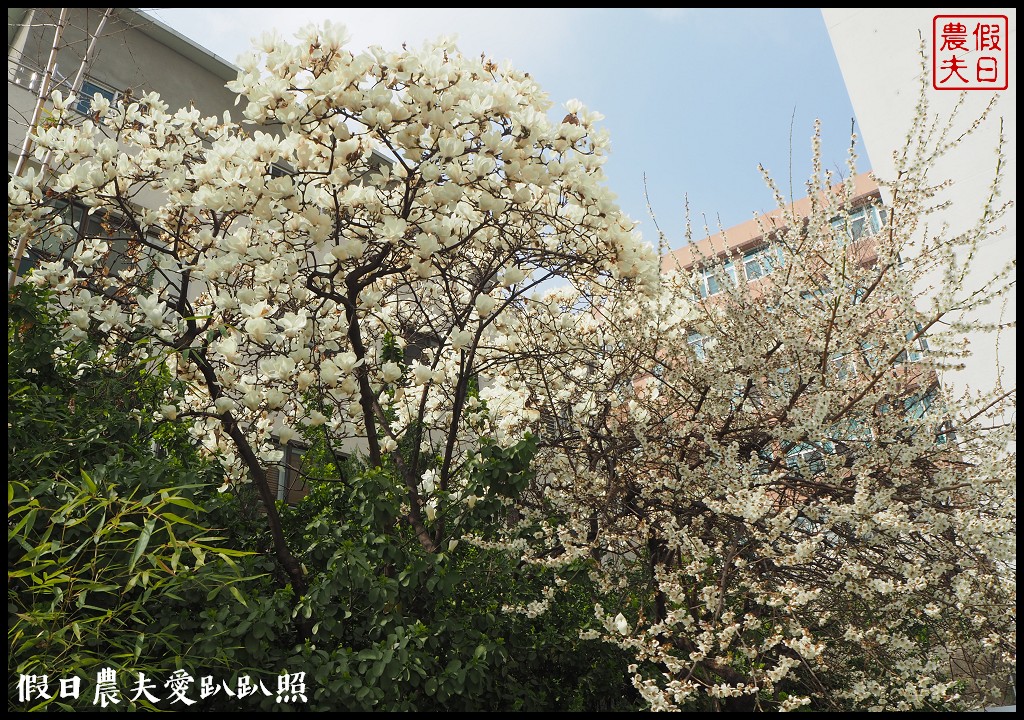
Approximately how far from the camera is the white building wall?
5.95 meters

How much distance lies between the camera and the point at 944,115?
21.3ft

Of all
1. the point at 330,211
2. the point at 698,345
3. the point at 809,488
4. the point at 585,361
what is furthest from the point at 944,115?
the point at 330,211

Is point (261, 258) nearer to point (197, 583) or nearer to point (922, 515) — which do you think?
point (197, 583)

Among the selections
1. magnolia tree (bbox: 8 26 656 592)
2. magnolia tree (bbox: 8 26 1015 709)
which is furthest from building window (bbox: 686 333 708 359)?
magnolia tree (bbox: 8 26 656 592)

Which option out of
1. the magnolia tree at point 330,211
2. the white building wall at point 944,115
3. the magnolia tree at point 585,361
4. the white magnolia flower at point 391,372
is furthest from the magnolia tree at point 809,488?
the white building wall at point 944,115

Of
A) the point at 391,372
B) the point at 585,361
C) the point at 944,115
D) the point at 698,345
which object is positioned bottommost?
the point at 391,372

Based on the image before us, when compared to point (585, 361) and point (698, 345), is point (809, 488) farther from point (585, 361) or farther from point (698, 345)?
point (585, 361)

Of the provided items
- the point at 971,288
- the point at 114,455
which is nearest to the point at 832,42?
the point at 971,288

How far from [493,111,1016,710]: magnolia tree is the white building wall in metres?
2.33

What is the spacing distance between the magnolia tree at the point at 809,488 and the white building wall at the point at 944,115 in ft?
7.65

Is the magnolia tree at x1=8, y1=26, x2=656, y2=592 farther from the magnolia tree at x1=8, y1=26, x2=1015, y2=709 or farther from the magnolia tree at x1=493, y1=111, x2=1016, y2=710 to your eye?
the magnolia tree at x1=493, y1=111, x2=1016, y2=710

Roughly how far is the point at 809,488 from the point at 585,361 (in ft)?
4.30

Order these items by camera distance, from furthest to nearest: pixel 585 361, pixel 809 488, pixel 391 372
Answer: pixel 809 488 → pixel 585 361 → pixel 391 372

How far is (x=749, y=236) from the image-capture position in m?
16.7
